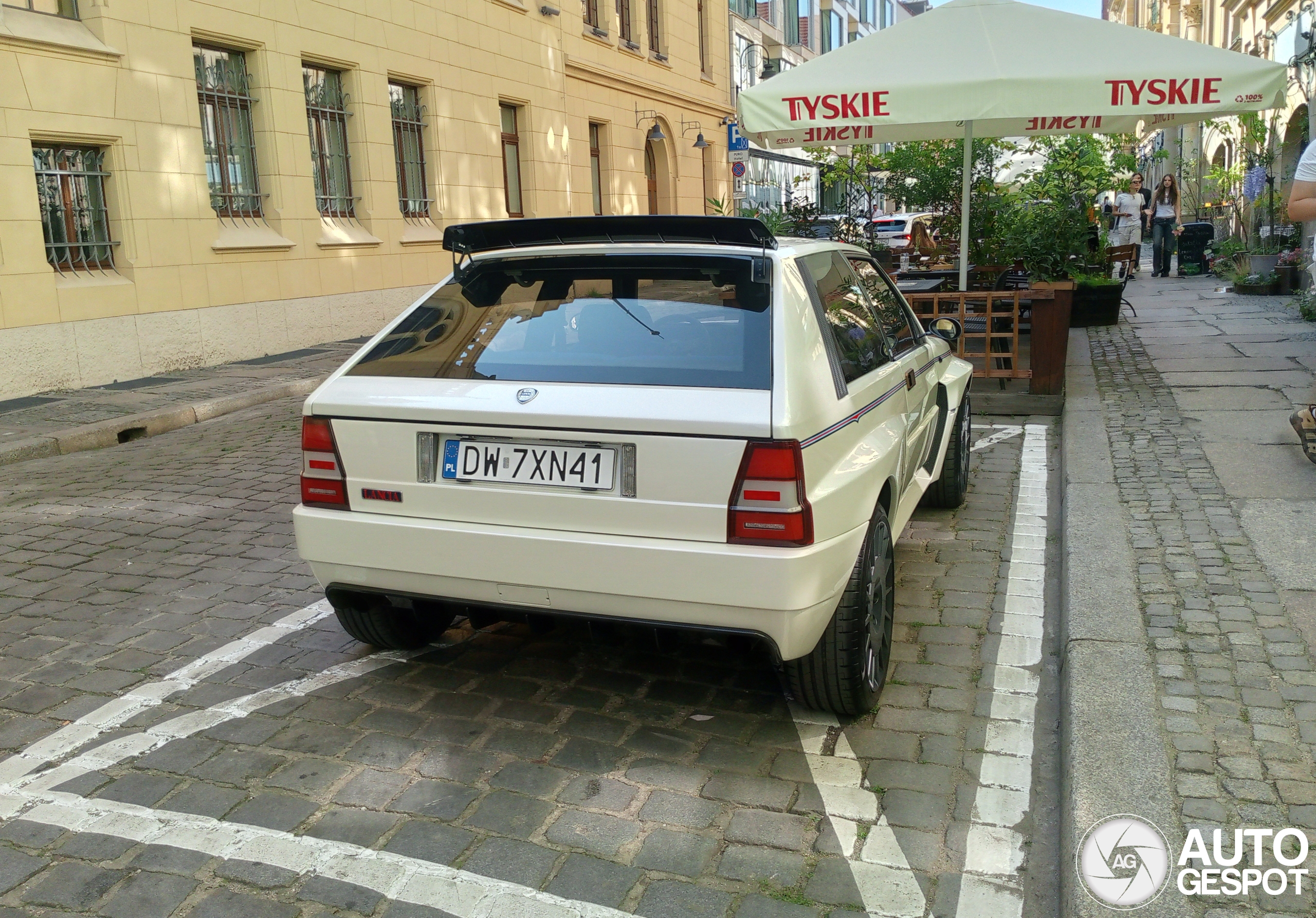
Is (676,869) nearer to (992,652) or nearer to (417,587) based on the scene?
(417,587)

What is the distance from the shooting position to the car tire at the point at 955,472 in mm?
5891

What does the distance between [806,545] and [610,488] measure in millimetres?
580

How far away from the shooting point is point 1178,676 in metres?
3.65

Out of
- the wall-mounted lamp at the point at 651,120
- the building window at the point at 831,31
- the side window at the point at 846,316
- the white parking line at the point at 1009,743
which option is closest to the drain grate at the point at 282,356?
the white parking line at the point at 1009,743

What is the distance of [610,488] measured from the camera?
128 inches

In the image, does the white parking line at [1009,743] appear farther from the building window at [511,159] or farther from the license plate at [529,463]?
the building window at [511,159]

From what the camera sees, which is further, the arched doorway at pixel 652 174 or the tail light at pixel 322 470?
the arched doorway at pixel 652 174

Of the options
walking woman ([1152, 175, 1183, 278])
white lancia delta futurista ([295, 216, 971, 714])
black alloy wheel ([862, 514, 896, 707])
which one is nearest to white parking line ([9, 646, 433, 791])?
white lancia delta futurista ([295, 216, 971, 714])

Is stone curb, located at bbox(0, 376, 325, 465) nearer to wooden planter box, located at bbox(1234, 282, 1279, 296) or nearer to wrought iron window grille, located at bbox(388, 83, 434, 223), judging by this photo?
wrought iron window grille, located at bbox(388, 83, 434, 223)

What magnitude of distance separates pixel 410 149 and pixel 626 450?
50.4ft

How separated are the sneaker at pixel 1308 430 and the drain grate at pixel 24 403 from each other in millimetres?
9815

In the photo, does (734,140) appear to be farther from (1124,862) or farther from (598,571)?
(1124,862)

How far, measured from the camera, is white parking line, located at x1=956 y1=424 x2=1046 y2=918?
2740 mm

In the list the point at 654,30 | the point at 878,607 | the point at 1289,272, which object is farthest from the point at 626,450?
the point at 654,30
